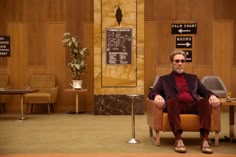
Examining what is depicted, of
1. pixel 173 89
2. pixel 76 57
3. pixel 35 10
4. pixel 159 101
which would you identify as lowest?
pixel 159 101

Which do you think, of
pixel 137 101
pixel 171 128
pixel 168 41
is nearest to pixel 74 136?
pixel 171 128

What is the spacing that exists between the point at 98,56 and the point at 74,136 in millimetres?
3619

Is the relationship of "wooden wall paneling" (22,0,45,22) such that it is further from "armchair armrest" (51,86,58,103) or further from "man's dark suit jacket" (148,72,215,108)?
"man's dark suit jacket" (148,72,215,108)

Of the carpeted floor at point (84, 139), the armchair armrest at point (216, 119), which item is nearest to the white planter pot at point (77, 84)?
the carpeted floor at point (84, 139)

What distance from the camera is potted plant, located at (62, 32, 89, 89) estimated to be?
10.0 metres

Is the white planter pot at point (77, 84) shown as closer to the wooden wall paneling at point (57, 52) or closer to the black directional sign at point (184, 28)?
the wooden wall paneling at point (57, 52)

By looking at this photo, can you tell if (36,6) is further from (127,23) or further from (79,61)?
(127,23)

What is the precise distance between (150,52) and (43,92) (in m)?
2.97

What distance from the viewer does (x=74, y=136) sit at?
6449 millimetres

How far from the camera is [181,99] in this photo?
5461 millimetres

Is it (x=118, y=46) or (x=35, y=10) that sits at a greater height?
Result: (x=35, y=10)

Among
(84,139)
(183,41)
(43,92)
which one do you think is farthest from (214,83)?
(84,139)

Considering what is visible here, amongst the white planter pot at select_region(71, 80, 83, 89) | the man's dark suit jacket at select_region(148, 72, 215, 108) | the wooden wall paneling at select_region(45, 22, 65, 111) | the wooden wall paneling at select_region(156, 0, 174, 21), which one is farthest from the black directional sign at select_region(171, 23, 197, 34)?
the man's dark suit jacket at select_region(148, 72, 215, 108)

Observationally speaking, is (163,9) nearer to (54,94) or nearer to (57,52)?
(57,52)
